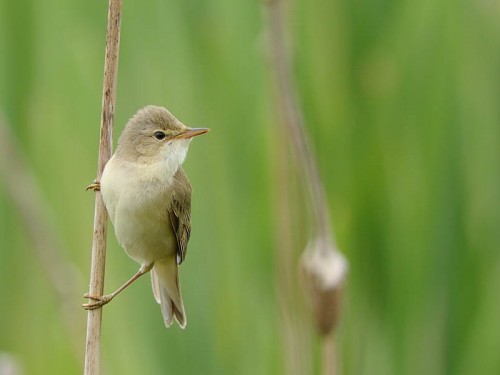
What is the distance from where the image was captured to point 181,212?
6.52 feet

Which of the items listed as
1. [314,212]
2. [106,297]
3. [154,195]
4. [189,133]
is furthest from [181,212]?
[314,212]

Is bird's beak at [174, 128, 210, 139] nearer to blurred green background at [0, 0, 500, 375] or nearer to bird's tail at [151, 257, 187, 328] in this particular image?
blurred green background at [0, 0, 500, 375]

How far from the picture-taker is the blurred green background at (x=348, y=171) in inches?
80.1

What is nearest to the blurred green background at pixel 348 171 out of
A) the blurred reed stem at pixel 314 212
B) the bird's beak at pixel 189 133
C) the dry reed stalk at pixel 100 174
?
the bird's beak at pixel 189 133

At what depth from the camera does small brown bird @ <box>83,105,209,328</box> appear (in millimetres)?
1872

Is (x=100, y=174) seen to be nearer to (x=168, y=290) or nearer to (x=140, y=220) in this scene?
(x=140, y=220)

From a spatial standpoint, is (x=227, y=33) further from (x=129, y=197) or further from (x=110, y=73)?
(x=110, y=73)

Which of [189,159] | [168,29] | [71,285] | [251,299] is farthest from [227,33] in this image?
[71,285]

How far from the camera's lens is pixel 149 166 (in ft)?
6.29

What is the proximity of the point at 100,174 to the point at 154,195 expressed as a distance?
26cm

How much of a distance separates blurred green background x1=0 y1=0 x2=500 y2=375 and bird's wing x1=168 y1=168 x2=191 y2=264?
71 millimetres

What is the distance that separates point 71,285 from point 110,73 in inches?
14.3

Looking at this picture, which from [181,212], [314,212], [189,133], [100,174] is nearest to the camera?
[314,212]

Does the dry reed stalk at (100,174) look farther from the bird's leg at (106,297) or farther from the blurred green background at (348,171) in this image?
the blurred green background at (348,171)
